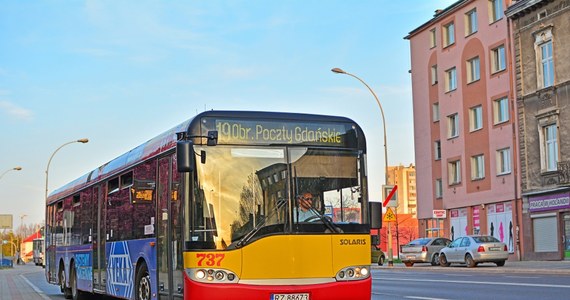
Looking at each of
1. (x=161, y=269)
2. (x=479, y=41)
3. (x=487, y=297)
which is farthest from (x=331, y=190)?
(x=479, y=41)

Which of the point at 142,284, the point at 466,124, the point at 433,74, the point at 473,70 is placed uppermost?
the point at 433,74

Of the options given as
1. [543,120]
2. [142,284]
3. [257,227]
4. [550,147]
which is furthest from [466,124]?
[257,227]

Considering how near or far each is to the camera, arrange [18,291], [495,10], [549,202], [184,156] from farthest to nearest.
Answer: [495,10]
[549,202]
[18,291]
[184,156]

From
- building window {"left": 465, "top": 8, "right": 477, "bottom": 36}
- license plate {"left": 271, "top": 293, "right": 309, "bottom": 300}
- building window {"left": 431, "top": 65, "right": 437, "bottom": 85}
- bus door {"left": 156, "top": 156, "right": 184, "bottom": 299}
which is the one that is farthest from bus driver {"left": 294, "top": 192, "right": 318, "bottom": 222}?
building window {"left": 431, "top": 65, "right": 437, "bottom": 85}

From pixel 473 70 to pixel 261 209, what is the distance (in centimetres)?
4002

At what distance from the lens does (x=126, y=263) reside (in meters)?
14.1

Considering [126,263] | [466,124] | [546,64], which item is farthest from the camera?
[466,124]

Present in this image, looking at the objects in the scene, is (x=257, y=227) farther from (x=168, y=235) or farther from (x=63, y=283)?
(x=63, y=283)

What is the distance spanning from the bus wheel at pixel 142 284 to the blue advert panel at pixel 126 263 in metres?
0.18

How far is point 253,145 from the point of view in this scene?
1094 cm

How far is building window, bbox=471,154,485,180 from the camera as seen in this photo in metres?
47.6

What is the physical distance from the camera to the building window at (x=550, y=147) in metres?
39.7

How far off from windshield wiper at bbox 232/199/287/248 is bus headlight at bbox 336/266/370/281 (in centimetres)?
115

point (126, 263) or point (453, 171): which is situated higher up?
point (453, 171)
